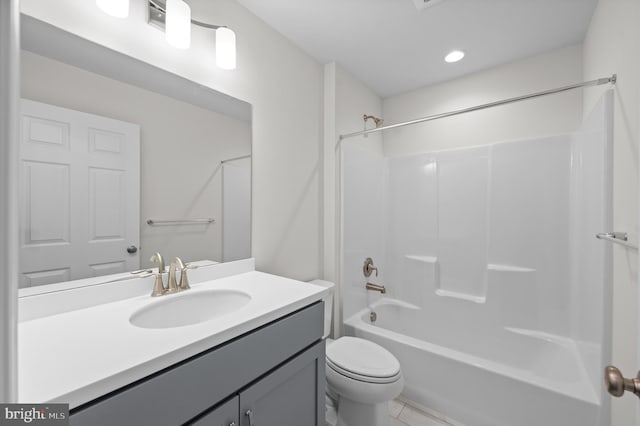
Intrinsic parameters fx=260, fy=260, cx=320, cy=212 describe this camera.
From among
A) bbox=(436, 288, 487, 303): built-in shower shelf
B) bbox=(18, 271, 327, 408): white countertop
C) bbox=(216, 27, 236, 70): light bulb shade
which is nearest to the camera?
bbox=(18, 271, 327, 408): white countertop

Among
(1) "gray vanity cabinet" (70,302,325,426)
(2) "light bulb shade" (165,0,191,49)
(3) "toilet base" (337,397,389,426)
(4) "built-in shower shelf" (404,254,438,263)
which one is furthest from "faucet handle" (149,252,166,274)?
(4) "built-in shower shelf" (404,254,438,263)

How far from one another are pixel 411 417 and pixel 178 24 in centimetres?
237

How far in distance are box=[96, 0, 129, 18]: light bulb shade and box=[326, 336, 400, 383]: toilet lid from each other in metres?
1.79

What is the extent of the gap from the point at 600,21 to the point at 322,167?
5.62ft

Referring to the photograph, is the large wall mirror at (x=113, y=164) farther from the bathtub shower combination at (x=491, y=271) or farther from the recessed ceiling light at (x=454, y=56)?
the recessed ceiling light at (x=454, y=56)

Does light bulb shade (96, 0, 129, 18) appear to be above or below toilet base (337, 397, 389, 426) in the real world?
above

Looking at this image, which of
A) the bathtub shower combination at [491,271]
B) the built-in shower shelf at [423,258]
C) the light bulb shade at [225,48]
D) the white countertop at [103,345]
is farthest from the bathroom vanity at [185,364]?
the built-in shower shelf at [423,258]

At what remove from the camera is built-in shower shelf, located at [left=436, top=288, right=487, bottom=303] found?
208cm

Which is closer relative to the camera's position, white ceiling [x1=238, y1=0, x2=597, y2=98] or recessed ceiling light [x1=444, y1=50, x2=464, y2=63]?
white ceiling [x1=238, y1=0, x2=597, y2=98]

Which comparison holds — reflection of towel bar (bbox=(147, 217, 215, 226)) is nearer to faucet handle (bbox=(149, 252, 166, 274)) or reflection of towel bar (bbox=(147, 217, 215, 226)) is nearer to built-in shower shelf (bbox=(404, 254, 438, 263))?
faucet handle (bbox=(149, 252, 166, 274))

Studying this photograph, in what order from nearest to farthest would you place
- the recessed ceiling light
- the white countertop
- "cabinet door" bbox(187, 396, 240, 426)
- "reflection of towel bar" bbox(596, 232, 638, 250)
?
the white countertop < "cabinet door" bbox(187, 396, 240, 426) < "reflection of towel bar" bbox(596, 232, 638, 250) < the recessed ceiling light

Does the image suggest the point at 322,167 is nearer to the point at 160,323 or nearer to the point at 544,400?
the point at 160,323

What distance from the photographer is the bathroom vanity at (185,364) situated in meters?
0.53

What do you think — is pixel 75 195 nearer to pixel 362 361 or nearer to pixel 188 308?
pixel 188 308
